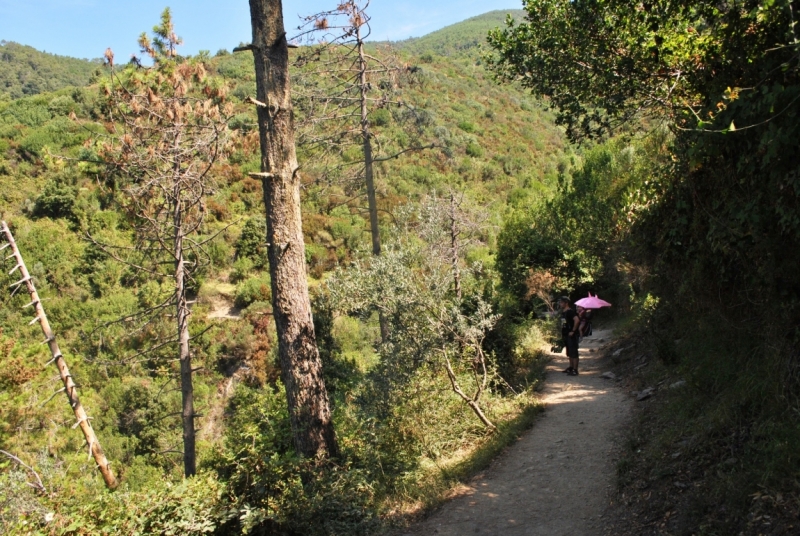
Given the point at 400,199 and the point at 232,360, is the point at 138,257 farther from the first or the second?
the point at 400,199

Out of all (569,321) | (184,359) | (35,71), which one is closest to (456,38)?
(35,71)

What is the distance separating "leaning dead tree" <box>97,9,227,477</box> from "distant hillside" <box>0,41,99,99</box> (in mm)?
57121

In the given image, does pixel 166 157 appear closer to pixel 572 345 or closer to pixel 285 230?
pixel 285 230

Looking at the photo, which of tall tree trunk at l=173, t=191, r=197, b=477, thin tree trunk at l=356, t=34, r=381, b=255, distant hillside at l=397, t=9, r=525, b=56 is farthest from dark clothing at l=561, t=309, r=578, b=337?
distant hillside at l=397, t=9, r=525, b=56

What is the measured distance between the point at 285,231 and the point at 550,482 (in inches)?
152

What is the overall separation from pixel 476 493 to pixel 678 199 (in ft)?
11.8

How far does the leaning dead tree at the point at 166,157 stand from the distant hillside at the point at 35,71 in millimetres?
57121

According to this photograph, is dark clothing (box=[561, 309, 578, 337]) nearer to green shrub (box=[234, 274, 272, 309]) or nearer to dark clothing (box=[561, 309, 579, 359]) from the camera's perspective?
dark clothing (box=[561, 309, 579, 359])

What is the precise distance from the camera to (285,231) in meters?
5.69

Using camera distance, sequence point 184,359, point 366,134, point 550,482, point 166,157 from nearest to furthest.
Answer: point 550,482, point 166,157, point 184,359, point 366,134

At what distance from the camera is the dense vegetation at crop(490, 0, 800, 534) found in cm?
342

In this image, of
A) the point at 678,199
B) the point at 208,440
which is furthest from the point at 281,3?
the point at 208,440

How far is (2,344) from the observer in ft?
46.0

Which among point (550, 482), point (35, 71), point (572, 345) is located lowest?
point (550, 482)
